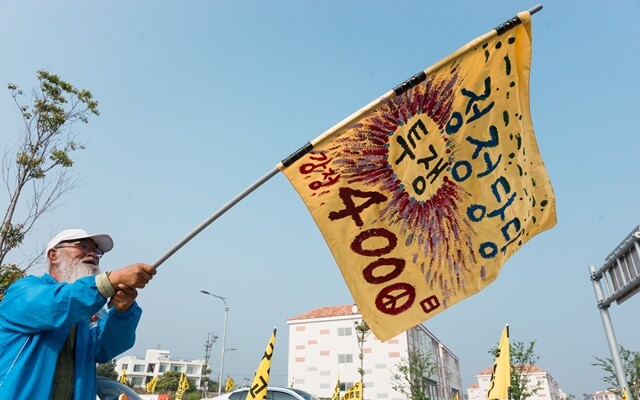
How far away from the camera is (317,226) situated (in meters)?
2.75

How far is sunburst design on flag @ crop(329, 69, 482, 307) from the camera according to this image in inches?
109

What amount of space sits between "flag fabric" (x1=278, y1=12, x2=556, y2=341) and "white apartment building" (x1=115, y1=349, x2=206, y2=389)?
88875 mm

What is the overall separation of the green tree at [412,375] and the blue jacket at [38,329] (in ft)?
109

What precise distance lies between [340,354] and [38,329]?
138ft

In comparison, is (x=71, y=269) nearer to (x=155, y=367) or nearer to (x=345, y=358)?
(x=345, y=358)

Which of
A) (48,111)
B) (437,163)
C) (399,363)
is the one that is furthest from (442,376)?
(437,163)

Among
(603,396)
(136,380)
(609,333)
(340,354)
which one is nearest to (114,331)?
(609,333)

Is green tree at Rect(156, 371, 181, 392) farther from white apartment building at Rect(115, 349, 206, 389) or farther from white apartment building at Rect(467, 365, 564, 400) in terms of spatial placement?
white apartment building at Rect(467, 365, 564, 400)

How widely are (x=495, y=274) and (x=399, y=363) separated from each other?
37.6 m

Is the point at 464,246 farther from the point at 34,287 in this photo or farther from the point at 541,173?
the point at 34,287

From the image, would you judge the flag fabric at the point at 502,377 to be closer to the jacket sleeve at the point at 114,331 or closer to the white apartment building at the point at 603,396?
the jacket sleeve at the point at 114,331

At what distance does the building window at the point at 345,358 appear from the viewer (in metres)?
40.7

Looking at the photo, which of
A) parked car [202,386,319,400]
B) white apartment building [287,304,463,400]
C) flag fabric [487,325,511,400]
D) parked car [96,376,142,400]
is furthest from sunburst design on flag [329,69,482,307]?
white apartment building [287,304,463,400]

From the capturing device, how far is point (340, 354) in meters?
41.5
